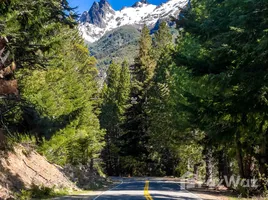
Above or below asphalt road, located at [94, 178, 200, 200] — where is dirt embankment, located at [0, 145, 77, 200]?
above

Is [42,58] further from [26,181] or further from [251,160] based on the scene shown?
[251,160]

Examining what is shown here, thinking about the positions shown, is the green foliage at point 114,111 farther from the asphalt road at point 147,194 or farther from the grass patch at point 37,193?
the grass patch at point 37,193

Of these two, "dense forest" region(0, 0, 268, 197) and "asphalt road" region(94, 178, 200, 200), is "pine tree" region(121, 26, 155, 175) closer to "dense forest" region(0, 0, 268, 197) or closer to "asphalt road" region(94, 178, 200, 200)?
"dense forest" region(0, 0, 268, 197)

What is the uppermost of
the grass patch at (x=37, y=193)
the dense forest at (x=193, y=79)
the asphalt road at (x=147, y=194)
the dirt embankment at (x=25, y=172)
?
the dense forest at (x=193, y=79)

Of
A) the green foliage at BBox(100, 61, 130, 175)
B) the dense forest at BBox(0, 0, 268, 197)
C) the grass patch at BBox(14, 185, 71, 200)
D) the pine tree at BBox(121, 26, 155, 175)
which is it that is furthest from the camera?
the green foliage at BBox(100, 61, 130, 175)

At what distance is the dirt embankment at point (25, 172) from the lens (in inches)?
603

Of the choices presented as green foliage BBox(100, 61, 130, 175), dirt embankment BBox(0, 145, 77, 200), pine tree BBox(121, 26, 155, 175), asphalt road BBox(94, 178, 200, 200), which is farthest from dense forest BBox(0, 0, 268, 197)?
green foliage BBox(100, 61, 130, 175)

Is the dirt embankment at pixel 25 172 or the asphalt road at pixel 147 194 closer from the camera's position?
the dirt embankment at pixel 25 172

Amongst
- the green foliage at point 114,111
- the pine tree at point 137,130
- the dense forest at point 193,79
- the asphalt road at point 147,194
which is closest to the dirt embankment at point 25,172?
the dense forest at point 193,79

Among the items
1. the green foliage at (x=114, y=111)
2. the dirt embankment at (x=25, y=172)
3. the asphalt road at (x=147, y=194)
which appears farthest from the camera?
the green foliage at (x=114, y=111)

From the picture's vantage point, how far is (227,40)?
10836mm

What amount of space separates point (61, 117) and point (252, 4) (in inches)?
503

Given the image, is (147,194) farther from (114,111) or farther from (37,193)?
(114,111)

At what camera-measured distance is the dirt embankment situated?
603 inches
